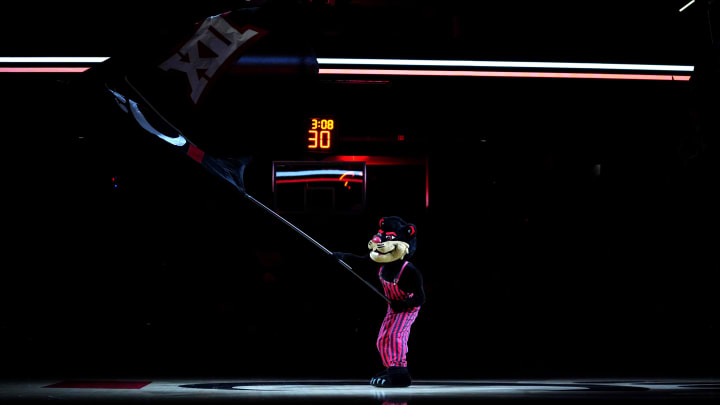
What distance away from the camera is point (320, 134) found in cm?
941

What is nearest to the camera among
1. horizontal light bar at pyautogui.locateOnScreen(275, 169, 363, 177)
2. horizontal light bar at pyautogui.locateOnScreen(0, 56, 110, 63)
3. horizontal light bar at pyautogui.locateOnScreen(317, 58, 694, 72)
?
horizontal light bar at pyautogui.locateOnScreen(0, 56, 110, 63)

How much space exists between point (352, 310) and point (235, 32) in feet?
14.8

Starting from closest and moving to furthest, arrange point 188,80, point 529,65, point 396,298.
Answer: point 188,80
point 396,298
point 529,65

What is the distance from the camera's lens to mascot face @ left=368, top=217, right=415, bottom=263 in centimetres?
600

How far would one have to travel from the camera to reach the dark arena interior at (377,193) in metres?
8.48

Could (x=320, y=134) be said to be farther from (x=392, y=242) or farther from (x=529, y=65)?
(x=392, y=242)

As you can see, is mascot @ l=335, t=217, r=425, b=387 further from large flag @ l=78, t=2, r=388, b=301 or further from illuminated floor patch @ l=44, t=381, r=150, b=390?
illuminated floor patch @ l=44, t=381, r=150, b=390

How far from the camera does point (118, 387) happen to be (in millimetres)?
5852

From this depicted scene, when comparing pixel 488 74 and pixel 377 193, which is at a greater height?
pixel 488 74

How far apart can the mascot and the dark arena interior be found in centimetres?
216

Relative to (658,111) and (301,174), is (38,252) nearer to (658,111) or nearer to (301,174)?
(301,174)

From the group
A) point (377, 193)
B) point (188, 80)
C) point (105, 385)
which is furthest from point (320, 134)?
point (105, 385)

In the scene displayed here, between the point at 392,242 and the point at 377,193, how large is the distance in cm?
426

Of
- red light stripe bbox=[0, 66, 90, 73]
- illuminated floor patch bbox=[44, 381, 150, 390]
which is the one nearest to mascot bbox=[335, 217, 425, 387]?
illuminated floor patch bbox=[44, 381, 150, 390]
